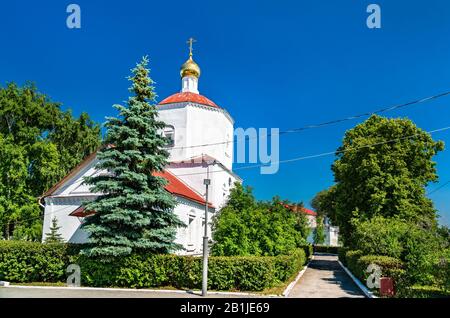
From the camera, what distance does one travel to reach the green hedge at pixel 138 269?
14.8 m

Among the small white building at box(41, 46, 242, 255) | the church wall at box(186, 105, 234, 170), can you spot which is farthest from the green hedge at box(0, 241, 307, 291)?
the church wall at box(186, 105, 234, 170)

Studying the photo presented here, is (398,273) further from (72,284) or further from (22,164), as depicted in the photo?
(22,164)

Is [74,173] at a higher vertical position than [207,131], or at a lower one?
lower

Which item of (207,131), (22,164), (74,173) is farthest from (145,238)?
(22,164)

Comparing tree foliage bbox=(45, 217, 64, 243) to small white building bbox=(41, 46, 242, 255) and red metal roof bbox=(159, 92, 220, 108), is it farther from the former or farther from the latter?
red metal roof bbox=(159, 92, 220, 108)

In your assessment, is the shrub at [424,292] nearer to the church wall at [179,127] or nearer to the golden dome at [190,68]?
the church wall at [179,127]

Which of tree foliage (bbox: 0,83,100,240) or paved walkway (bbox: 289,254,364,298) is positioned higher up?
tree foliage (bbox: 0,83,100,240)

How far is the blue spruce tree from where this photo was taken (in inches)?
605

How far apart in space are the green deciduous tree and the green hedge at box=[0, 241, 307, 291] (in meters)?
11.3

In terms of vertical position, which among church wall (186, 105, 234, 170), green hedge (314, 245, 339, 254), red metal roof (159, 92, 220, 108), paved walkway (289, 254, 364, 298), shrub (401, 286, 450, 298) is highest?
red metal roof (159, 92, 220, 108)

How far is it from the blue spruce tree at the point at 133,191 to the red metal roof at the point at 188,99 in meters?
12.7

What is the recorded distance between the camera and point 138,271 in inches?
602

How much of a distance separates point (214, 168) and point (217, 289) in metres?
14.9

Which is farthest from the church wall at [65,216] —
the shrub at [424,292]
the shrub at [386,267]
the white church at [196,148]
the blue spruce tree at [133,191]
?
the shrub at [424,292]
